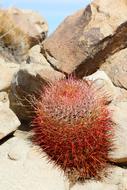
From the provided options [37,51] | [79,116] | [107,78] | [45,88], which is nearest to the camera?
[79,116]

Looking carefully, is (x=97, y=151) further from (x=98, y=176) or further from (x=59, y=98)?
(x=59, y=98)

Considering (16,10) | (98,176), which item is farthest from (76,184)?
(16,10)

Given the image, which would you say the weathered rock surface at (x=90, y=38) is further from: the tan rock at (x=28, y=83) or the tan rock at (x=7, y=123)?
the tan rock at (x=7, y=123)

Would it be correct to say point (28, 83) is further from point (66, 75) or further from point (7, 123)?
point (7, 123)

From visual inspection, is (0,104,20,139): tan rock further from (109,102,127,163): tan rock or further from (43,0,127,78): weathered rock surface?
(109,102,127,163): tan rock

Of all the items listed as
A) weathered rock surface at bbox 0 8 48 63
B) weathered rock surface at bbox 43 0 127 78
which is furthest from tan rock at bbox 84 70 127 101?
weathered rock surface at bbox 0 8 48 63

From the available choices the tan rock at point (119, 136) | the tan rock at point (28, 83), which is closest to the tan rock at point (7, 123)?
the tan rock at point (28, 83)
